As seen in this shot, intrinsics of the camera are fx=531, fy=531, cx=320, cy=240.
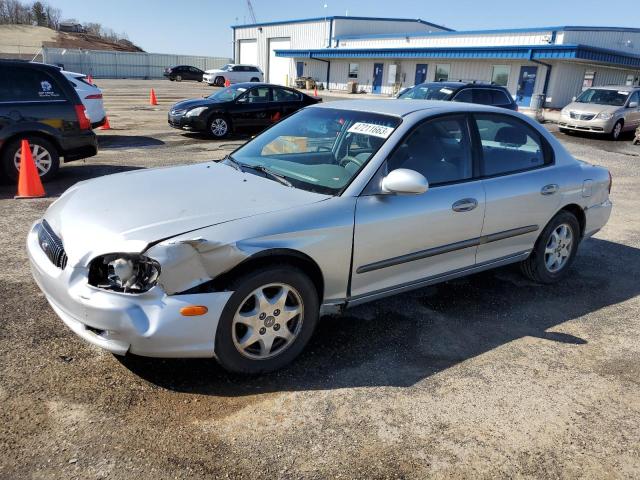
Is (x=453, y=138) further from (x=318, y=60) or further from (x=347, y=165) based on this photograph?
(x=318, y=60)

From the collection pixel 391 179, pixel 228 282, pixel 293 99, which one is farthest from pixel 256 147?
pixel 293 99

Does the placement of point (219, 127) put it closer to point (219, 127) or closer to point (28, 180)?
point (219, 127)

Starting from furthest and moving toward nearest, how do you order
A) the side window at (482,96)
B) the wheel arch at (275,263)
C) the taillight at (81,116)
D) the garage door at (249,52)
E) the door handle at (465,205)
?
the garage door at (249,52) → the side window at (482,96) → the taillight at (81,116) → the door handle at (465,205) → the wheel arch at (275,263)

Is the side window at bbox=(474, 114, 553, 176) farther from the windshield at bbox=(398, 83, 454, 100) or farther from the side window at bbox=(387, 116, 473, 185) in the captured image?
the windshield at bbox=(398, 83, 454, 100)

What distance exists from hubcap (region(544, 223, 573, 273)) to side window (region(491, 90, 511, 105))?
8.90 m

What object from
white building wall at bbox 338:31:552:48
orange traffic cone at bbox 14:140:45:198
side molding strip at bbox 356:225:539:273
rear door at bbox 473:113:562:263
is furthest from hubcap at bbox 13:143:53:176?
white building wall at bbox 338:31:552:48

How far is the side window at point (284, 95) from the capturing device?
48.0 ft

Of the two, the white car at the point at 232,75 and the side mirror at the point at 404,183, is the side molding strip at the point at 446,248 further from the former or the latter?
the white car at the point at 232,75

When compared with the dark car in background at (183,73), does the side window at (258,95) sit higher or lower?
higher

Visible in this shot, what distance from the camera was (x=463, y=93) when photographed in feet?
40.9

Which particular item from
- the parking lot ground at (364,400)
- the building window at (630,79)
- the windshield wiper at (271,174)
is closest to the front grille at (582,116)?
the parking lot ground at (364,400)

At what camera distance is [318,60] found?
43.2 m

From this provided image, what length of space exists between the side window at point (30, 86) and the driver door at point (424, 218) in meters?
6.24

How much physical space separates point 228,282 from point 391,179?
4.11 feet
